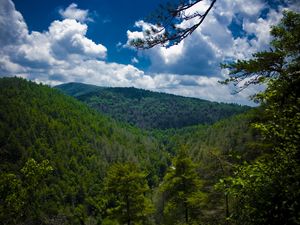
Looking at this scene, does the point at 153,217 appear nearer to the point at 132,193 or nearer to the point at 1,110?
the point at 132,193

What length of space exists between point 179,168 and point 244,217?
60.1 feet

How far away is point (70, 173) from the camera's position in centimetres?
12069

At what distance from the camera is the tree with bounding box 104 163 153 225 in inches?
956

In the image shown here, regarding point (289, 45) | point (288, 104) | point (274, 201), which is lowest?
point (274, 201)

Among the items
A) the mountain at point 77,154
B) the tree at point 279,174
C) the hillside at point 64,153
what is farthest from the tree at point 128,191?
the hillside at point 64,153

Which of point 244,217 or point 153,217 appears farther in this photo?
point 153,217

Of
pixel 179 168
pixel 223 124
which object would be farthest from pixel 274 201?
pixel 223 124

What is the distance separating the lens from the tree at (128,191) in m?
24.3

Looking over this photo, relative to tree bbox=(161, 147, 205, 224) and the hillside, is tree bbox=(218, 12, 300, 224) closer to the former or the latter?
tree bbox=(161, 147, 205, 224)

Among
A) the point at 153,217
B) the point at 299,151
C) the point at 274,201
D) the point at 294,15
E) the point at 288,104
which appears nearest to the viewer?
the point at 274,201

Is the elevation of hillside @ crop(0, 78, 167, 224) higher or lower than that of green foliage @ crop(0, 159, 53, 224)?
lower

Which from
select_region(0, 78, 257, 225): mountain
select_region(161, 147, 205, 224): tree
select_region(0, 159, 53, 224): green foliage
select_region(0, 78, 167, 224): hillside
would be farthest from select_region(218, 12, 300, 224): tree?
select_region(0, 78, 167, 224): hillside

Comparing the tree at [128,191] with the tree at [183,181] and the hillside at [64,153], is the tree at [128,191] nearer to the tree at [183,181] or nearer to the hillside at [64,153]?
the tree at [183,181]

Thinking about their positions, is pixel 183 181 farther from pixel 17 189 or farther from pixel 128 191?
pixel 17 189
